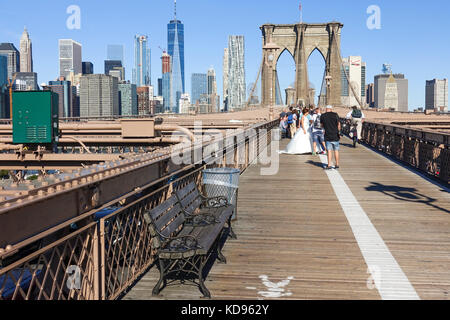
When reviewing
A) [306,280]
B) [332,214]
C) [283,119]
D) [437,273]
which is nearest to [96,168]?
[306,280]

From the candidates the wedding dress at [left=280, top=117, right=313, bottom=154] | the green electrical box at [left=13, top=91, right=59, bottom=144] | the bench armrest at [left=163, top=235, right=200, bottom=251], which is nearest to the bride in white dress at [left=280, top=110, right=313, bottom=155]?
the wedding dress at [left=280, top=117, right=313, bottom=154]

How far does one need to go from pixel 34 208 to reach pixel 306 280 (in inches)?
106

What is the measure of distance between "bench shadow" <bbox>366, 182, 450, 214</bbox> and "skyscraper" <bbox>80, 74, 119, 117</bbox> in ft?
589

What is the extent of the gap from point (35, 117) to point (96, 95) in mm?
183644

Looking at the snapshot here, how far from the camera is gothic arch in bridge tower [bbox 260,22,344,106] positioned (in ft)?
310

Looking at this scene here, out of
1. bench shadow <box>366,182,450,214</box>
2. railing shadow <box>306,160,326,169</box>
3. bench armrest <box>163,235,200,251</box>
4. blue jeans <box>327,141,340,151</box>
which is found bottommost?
bench shadow <box>366,182,450,214</box>

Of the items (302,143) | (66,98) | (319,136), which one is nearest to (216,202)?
(319,136)

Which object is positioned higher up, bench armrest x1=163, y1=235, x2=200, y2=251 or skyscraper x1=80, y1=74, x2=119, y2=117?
skyscraper x1=80, y1=74, x2=119, y2=117

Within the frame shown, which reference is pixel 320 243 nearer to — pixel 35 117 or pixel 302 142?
pixel 35 117

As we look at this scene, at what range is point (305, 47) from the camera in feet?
322

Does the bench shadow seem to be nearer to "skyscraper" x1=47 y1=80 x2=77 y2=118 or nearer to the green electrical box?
the green electrical box

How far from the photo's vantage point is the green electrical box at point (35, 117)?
992cm

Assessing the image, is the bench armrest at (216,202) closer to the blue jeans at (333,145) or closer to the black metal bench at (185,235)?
the black metal bench at (185,235)

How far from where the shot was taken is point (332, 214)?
7.70 metres
